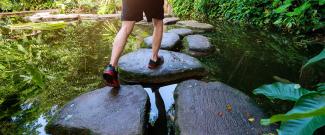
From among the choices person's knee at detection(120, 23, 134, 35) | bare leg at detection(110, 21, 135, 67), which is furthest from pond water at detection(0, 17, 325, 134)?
person's knee at detection(120, 23, 134, 35)

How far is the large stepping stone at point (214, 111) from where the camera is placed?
2234 millimetres

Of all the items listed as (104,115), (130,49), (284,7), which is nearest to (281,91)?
(104,115)

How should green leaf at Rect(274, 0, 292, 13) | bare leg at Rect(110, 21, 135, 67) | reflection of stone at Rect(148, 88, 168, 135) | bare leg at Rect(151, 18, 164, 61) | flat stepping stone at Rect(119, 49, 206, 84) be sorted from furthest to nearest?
green leaf at Rect(274, 0, 292, 13) → flat stepping stone at Rect(119, 49, 206, 84) → bare leg at Rect(151, 18, 164, 61) → bare leg at Rect(110, 21, 135, 67) → reflection of stone at Rect(148, 88, 168, 135)

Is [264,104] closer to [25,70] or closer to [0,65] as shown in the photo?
[25,70]

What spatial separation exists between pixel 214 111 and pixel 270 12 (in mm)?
4887

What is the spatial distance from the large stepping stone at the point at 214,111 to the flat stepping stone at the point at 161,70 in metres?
0.46

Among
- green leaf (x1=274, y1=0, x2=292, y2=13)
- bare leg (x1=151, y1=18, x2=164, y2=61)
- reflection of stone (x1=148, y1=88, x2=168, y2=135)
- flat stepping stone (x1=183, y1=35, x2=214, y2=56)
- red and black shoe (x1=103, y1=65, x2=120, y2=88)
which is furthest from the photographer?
green leaf (x1=274, y1=0, x2=292, y2=13)

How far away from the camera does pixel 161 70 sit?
3.50m

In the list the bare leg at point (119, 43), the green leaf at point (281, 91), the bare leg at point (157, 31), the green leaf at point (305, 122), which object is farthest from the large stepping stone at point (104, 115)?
the green leaf at point (305, 122)

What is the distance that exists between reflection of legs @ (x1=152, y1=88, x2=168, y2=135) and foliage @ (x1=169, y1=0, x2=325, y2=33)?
3.75 meters

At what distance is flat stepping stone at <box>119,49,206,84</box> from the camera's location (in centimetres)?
345

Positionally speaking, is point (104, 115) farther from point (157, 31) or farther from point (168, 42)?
point (168, 42)

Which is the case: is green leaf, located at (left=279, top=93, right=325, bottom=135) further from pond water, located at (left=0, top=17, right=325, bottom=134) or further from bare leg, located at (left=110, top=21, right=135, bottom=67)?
bare leg, located at (left=110, top=21, right=135, bottom=67)

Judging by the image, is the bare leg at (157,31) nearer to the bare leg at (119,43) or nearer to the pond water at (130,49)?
the bare leg at (119,43)
